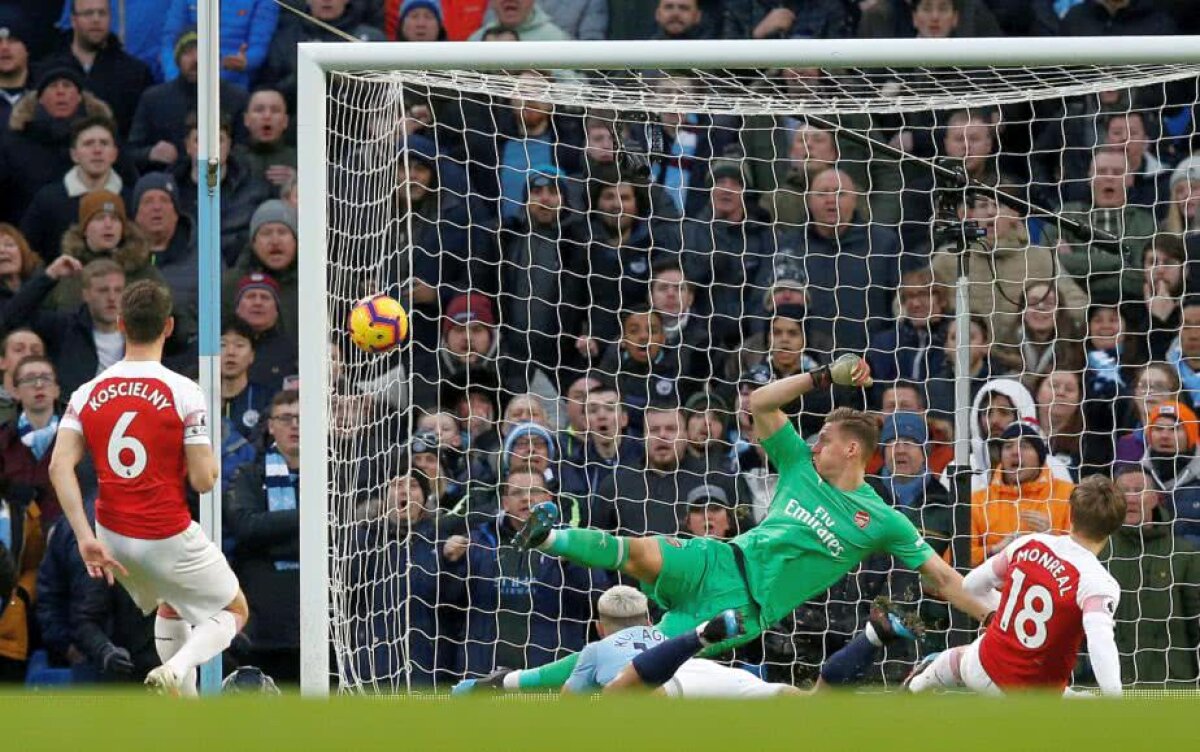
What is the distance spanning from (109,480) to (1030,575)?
11.4 feet

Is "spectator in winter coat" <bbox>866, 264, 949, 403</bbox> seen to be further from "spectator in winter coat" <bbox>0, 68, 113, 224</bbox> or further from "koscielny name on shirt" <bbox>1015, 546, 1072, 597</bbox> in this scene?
"spectator in winter coat" <bbox>0, 68, 113, 224</bbox>

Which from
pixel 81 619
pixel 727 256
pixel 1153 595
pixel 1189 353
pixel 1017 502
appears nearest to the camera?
pixel 1153 595

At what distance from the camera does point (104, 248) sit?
34.4ft

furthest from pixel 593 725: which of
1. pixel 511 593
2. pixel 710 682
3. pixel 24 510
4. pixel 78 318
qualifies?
pixel 78 318

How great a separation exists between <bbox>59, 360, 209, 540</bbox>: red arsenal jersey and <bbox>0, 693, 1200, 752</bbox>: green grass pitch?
3.36 meters

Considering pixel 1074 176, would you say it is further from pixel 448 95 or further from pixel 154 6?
pixel 154 6

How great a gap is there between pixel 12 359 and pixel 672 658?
4075 millimetres

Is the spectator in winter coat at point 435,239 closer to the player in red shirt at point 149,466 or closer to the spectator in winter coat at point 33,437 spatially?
the spectator in winter coat at point 33,437

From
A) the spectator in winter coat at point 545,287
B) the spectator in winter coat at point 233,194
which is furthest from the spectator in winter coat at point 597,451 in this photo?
the spectator in winter coat at point 233,194

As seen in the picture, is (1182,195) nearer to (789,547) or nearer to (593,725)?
(789,547)

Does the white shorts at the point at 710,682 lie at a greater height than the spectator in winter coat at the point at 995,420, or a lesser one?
lesser

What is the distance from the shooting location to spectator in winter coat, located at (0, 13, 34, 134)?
36.0 feet

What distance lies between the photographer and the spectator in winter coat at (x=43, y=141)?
1081 cm

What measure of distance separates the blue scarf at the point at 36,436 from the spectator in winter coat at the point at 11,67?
5.91 feet
